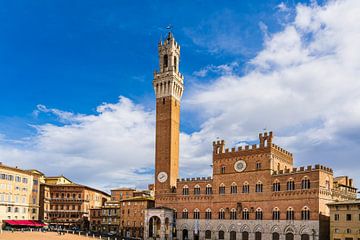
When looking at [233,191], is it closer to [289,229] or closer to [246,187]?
[246,187]

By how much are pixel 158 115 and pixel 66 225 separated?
41868 millimetres

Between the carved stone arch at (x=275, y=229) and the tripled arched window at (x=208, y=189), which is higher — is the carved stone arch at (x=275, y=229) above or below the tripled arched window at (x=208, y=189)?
below

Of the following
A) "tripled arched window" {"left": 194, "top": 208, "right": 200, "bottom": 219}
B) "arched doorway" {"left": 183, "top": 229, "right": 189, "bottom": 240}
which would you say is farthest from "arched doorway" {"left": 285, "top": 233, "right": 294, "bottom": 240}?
"arched doorway" {"left": 183, "top": 229, "right": 189, "bottom": 240}

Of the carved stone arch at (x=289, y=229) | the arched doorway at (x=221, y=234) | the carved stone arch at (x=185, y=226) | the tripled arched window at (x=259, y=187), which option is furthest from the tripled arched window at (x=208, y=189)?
the carved stone arch at (x=289, y=229)

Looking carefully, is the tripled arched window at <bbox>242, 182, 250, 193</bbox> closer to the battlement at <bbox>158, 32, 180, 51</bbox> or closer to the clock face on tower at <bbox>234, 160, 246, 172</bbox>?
the clock face on tower at <bbox>234, 160, 246, 172</bbox>

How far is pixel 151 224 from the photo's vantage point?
89.2 metres

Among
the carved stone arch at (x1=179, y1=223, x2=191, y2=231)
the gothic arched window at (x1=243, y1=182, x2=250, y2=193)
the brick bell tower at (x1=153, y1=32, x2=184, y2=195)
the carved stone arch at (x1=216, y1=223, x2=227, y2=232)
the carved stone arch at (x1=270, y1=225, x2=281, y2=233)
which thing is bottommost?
the carved stone arch at (x1=179, y1=223, x2=191, y2=231)

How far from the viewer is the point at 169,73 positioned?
314ft

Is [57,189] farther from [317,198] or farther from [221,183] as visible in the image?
[317,198]

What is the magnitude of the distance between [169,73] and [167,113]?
978cm

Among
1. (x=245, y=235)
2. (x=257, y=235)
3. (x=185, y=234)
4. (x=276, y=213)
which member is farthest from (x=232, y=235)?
(x=185, y=234)

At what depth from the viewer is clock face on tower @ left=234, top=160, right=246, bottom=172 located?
8046 cm

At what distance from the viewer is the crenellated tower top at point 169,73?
95.4 meters

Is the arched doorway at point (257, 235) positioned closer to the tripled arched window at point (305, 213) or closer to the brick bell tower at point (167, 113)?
the tripled arched window at point (305, 213)
